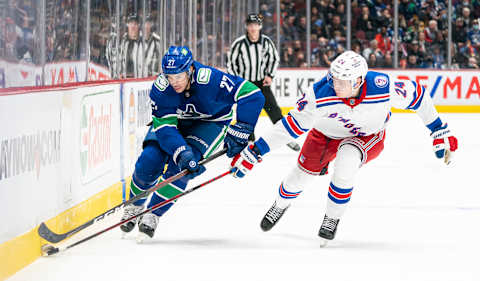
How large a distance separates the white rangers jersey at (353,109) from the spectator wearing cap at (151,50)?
3296mm

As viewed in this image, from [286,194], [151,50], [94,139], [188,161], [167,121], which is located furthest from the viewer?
[151,50]

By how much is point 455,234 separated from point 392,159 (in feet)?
12.6

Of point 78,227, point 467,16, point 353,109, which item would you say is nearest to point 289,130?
point 353,109

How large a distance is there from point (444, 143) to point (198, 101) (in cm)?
129

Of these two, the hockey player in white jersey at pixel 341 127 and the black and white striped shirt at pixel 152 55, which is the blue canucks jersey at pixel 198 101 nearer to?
the hockey player in white jersey at pixel 341 127

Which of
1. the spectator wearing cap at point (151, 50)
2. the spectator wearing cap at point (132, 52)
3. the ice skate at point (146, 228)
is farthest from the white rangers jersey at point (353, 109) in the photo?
the spectator wearing cap at point (151, 50)

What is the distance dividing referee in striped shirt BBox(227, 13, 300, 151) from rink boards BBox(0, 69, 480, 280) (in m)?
2.68

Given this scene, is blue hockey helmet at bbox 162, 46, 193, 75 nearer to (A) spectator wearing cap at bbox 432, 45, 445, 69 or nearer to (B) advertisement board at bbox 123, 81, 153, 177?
(B) advertisement board at bbox 123, 81, 153, 177

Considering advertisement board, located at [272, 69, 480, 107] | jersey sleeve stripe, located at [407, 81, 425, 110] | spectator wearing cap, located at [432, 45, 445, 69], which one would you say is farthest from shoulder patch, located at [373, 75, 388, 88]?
spectator wearing cap, located at [432, 45, 445, 69]

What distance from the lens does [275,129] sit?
4277mm

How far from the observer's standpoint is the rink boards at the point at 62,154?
11.6 ft

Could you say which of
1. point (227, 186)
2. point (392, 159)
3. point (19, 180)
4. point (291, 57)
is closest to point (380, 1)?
point (291, 57)

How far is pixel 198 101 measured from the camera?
4.34 m

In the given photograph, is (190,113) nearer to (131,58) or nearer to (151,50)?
(131,58)
